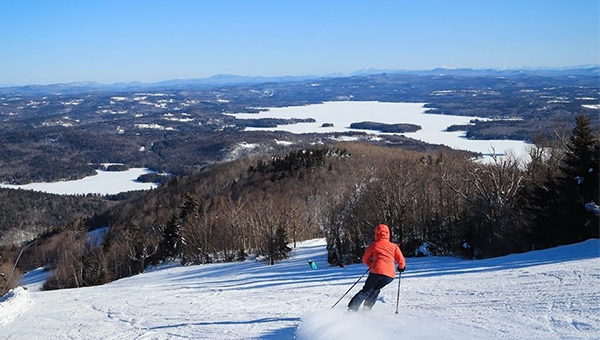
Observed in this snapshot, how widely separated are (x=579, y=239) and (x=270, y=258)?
21.6m

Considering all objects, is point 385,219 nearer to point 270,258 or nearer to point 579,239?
point 270,258

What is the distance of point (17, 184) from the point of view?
607 feet

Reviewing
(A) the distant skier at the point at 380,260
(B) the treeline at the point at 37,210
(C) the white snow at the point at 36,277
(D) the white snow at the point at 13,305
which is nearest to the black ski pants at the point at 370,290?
(A) the distant skier at the point at 380,260

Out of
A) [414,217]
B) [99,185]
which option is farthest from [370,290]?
[99,185]

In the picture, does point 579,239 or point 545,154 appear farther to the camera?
point 545,154

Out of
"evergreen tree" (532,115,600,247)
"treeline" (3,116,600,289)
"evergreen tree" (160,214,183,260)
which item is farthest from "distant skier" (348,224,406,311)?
"evergreen tree" (160,214,183,260)

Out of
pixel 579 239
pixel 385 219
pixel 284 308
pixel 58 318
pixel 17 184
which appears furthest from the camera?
pixel 17 184

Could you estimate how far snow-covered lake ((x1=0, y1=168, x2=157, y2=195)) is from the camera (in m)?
166

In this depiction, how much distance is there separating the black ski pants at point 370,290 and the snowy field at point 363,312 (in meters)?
0.25

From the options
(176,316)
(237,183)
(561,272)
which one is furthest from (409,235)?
(237,183)

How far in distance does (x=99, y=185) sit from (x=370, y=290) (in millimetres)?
181608

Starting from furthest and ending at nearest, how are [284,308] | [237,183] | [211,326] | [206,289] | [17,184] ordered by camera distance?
[17,184] → [237,183] → [206,289] → [284,308] → [211,326]

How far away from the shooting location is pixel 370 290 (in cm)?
1066

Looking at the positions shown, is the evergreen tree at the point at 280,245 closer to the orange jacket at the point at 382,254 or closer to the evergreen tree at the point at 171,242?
the evergreen tree at the point at 171,242
